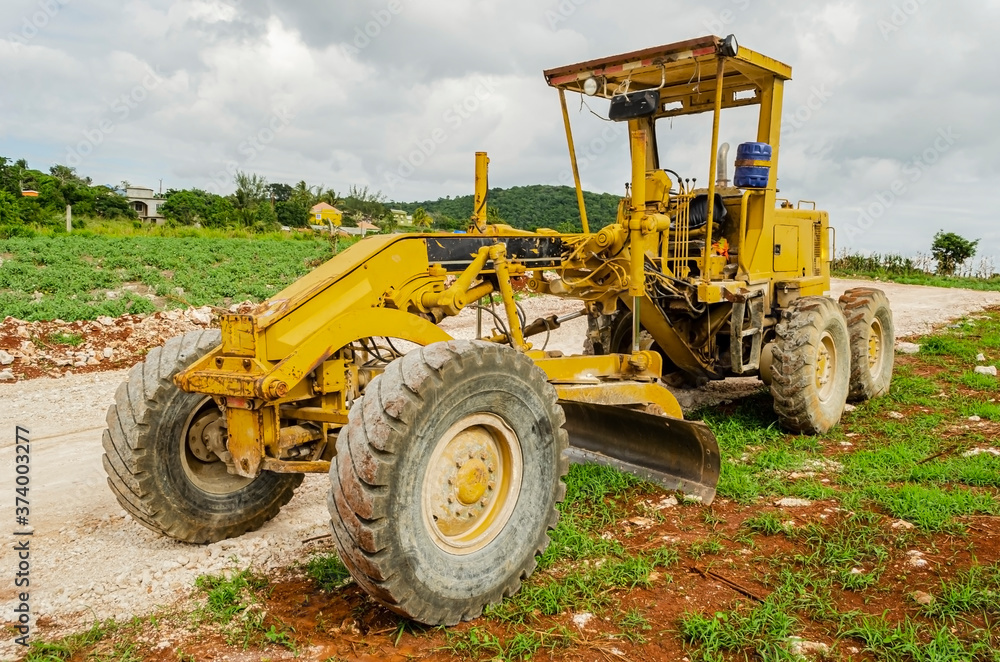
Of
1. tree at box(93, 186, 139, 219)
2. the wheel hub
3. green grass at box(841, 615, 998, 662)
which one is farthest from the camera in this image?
tree at box(93, 186, 139, 219)

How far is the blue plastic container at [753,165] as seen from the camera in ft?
22.7

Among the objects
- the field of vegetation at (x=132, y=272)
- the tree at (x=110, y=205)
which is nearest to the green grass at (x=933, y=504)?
the field of vegetation at (x=132, y=272)

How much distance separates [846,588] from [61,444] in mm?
6390

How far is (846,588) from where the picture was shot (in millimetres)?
3934

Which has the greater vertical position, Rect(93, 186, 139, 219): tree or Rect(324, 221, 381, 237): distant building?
Rect(93, 186, 139, 219): tree

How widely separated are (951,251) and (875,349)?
73.1 ft

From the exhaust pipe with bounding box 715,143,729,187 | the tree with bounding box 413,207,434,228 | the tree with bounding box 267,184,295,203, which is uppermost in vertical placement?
the tree with bounding box 267,184,295,203

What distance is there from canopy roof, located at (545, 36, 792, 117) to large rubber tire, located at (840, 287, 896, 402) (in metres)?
2.55

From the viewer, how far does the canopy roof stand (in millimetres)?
6039

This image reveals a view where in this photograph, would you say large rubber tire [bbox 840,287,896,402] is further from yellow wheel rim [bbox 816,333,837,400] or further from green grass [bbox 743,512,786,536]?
green grass [bbox 743,512,786,536]

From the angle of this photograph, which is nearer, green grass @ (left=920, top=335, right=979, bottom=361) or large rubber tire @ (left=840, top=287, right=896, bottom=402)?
large rubber tire @ (left=840, top=287, right=896, bottom=402)

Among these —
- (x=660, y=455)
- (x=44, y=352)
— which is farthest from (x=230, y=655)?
(x=44, y=352)

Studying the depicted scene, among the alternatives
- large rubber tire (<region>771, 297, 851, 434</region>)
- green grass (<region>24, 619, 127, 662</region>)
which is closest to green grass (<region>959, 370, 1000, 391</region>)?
large rubber tire (<region>771, 297, 851, 434</region>)

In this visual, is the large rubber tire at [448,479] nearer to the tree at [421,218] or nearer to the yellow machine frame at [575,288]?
the yellow machine frame at [575,288]
